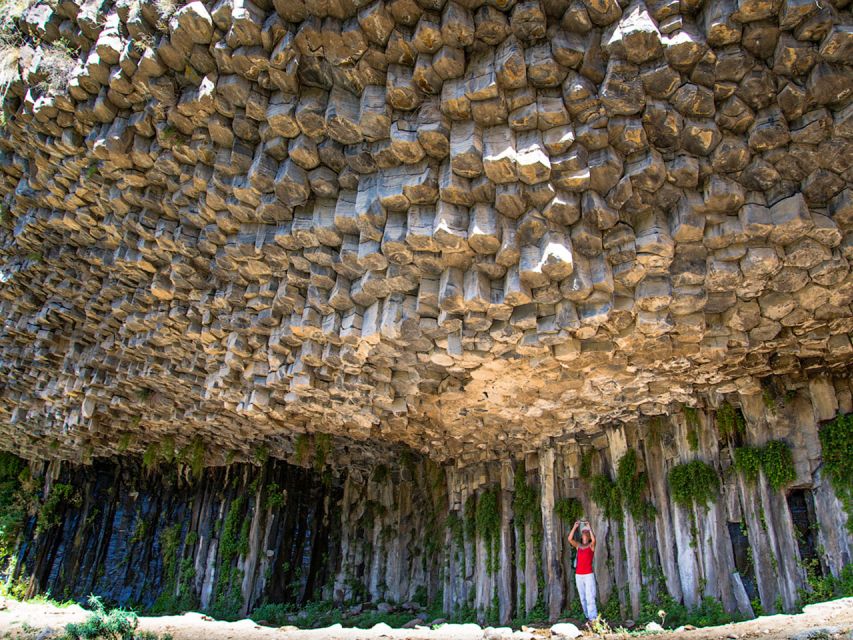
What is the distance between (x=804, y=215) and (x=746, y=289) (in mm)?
994

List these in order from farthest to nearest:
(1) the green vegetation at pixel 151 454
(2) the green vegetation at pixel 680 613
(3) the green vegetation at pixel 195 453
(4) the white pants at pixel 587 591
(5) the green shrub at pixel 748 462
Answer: (1) the green vegetation at pixel 151 454, (3) the green vegetation at pixel 195 453, (4) the white pants at pixel 587 591, (5) the green shrub at pixel 748 462, (2) the green vegetation at pixel 680 613

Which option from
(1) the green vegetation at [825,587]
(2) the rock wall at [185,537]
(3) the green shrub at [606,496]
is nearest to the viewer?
(1) the green vegetation at [825,587]

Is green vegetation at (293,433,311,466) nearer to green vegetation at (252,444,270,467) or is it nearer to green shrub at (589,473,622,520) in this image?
green vegetation at (252,444,270,467)

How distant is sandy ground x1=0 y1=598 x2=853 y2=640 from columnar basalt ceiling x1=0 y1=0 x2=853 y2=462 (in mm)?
2823

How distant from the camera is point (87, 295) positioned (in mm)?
10242

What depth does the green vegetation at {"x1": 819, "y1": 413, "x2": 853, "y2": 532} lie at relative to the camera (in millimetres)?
7223

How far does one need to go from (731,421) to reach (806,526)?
148cm

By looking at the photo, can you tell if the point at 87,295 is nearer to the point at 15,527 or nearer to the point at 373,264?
the point at 373,264

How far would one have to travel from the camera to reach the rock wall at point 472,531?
7.71m

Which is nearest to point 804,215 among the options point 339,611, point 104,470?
point 339,611

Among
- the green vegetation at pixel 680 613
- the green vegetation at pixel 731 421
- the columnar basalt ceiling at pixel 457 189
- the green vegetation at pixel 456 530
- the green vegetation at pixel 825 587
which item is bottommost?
the green vegetation at pixel 680 613

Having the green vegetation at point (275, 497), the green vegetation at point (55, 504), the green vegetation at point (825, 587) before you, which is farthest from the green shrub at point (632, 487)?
the green vegetation at point (55, 504)

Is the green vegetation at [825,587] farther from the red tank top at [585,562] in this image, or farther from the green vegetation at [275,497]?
the green vegetation at [275,497]

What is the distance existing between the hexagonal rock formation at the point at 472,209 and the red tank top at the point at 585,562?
616mm
